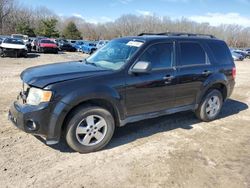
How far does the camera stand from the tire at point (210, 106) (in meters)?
5.98

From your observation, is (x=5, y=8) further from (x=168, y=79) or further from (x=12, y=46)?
(x=168, y=79)

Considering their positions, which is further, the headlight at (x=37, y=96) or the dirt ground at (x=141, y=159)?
the headlight at (x=37, y=96)

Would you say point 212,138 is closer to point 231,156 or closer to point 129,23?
point 231,156

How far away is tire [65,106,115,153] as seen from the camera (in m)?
4.11

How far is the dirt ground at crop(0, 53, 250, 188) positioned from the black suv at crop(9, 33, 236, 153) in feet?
1.22

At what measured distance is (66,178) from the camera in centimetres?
362

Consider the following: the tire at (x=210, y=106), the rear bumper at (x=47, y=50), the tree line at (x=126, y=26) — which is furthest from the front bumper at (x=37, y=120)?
the tree line at (x=126, y=26)

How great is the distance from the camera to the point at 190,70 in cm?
544

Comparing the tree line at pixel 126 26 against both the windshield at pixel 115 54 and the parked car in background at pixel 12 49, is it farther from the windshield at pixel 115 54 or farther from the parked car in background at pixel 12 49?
the windshield at pixel 115 54

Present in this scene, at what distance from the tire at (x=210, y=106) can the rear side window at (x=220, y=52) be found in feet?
2.35

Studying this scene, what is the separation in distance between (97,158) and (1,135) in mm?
1882

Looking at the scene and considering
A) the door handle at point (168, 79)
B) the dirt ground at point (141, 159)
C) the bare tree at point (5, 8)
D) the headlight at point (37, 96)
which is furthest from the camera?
the bare tree at point (5, 8)

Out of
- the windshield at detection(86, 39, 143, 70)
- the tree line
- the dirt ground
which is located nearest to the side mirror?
the windshield at detection(86, 39, 143, 70)

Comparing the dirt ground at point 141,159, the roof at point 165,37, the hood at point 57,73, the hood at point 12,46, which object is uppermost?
the roof at point 165,37
